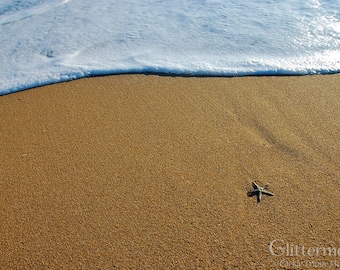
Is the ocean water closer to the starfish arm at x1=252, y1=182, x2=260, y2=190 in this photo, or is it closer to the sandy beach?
the sandy beach

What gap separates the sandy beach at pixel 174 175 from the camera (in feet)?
5.36

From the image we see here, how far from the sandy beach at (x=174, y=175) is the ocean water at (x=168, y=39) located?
36cm

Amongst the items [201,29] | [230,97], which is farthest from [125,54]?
[230,97]

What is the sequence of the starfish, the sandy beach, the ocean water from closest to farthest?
the sandy beach
the starfish
the ocean water

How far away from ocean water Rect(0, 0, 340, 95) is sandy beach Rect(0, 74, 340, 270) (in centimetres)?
36

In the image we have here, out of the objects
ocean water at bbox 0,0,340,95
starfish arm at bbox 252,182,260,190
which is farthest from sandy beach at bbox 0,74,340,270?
ocean water at bbox 0,0,340,95

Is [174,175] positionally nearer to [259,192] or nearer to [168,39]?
[259,192]

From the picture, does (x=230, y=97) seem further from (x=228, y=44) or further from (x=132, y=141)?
(x=228, y=44)

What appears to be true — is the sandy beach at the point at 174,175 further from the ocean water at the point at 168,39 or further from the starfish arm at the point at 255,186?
the ocean water at the point at 168,39

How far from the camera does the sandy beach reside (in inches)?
64.4

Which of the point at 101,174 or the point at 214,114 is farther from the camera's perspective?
the point at 214,114

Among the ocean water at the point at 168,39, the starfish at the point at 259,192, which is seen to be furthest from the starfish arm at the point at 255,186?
the ocean water at the point at 168,39

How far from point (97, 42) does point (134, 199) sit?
2.77m

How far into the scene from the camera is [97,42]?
406cm
